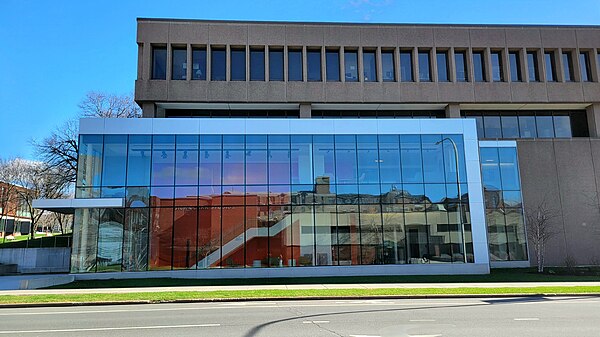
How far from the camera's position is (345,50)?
32.9m

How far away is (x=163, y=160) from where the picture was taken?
2666cm

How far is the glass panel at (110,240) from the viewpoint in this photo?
2489 cm

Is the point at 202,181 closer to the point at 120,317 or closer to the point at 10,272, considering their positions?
the point at 120,317

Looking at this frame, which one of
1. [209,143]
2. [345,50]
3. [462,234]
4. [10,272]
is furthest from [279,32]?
[10,272]

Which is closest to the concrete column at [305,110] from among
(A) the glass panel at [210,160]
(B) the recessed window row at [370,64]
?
(B) the recessed window row at [370,64]

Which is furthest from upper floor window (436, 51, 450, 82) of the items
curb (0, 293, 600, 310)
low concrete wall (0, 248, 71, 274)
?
low concrete wall (0, 248, 71, 274)

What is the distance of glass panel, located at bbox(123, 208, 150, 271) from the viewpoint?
2503 cm

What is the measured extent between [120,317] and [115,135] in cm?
1652

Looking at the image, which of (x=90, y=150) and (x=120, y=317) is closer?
(x=120, y=317)

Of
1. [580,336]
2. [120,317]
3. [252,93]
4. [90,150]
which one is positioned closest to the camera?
[580,336]

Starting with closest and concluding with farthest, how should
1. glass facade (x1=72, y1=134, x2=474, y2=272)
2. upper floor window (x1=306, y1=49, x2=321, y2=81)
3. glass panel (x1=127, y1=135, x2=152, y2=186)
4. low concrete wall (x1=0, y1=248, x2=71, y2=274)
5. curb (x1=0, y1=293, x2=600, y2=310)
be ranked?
curb (x1=0, y1=293, x2=600, y2=310) → glass facade (x1=72, y1=134, x2=474, y2=272) → glass panel (x1=127, y1=135, x2=152, y2=186) → upper floor window (x1=306, y1=49, x2=321, y2=81) → low concrete wall (x1=0, y1=248, x2=71, y2=274)

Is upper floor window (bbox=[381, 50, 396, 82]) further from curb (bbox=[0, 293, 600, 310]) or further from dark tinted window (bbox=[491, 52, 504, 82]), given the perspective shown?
curb (bbox=[0, 293, 600, 310])

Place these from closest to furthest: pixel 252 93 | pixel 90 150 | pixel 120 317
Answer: pixel 120 317 → pixel 90 150 → pixel 252 93

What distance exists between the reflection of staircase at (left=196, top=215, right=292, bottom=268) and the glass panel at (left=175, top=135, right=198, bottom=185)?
14.1ft
